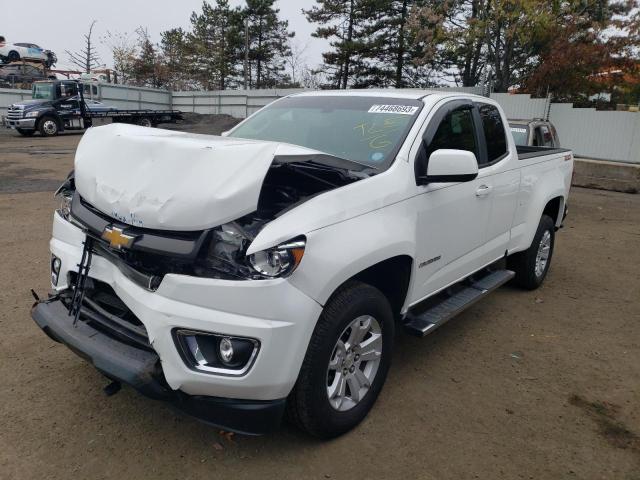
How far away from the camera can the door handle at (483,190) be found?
3.89 meters

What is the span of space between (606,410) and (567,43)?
17.4 m

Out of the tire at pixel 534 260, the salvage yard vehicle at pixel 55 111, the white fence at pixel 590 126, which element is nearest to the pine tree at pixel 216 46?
the salvage yard vehicle at pixel 55 111

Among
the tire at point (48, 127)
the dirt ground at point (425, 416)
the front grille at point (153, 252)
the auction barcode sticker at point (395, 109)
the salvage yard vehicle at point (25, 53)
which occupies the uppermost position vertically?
the salvage yard vehicle at point (25, 53)

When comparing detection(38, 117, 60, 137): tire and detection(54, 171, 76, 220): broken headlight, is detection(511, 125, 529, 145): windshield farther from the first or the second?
detection(38, 117, 60, 137): tire

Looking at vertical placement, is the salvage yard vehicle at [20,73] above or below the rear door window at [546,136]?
above

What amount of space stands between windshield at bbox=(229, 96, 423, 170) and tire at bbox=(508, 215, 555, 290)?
91.1 inches

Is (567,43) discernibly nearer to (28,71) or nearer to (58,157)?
(58,157)

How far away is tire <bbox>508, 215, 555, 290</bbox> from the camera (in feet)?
17.1

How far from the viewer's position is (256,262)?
2.34 metres

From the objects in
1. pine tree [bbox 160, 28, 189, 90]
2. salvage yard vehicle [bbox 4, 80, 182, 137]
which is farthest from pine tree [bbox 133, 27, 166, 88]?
salvage yard vehicle [bbox 4, 80, 182, 137]

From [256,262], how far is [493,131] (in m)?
2.93

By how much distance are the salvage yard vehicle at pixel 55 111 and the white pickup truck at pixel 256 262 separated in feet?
74.9

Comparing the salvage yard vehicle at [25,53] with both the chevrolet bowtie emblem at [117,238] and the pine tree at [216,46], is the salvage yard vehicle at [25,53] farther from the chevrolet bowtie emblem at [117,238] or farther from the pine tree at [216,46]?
the chevrolet bowtie emblem at [117,238]

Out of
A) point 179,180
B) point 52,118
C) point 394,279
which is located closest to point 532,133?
point 394,279
